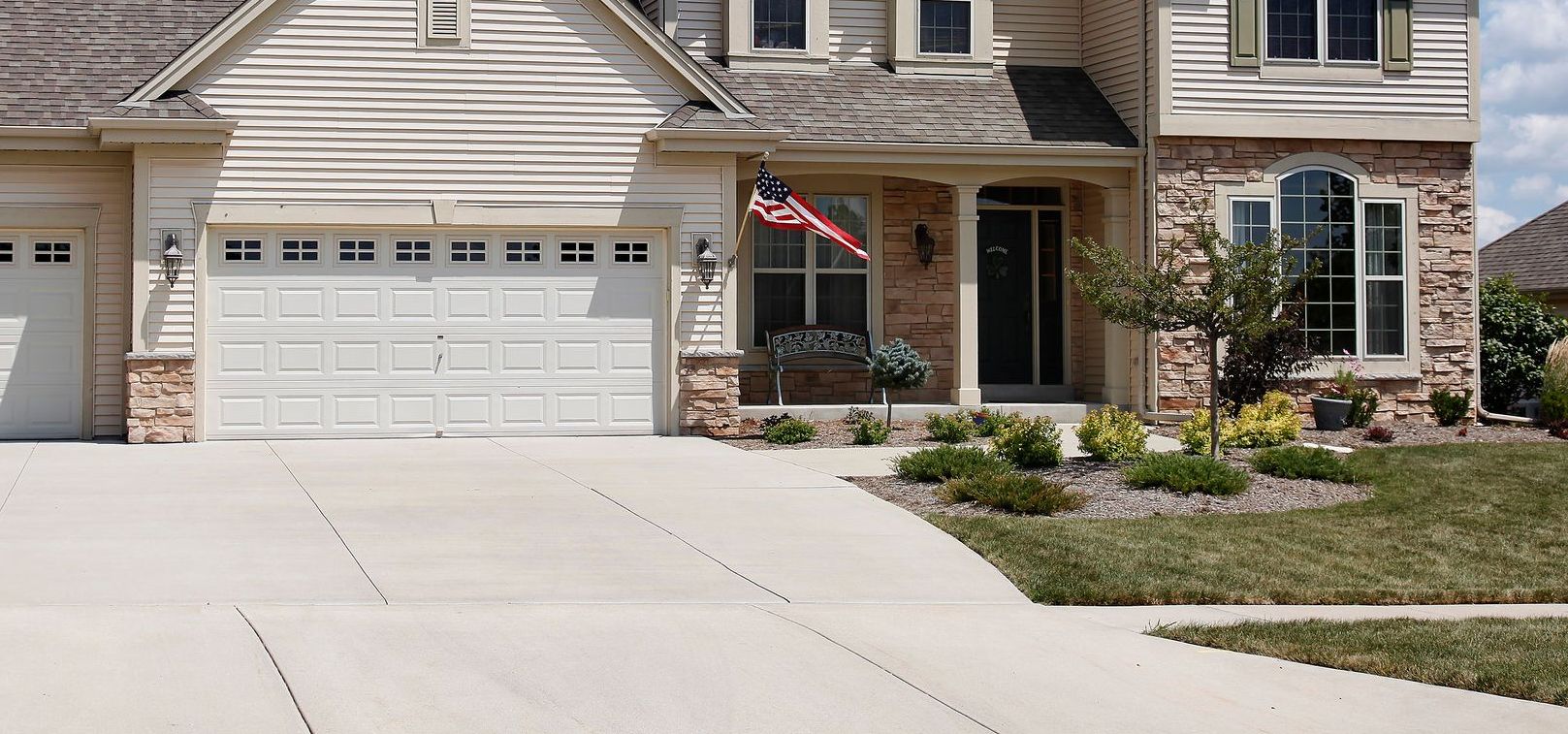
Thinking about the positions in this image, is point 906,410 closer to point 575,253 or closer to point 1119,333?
point 1119,333

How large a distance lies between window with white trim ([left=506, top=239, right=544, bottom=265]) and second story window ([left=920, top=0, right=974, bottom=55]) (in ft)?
20.5

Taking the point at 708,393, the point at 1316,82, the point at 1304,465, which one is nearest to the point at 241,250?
the point at 708,393

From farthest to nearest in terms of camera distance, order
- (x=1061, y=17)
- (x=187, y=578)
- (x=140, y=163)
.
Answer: (x=1061, y=17), (x=140, y=163), (x=187, y=578)

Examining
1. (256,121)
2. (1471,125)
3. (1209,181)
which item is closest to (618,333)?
(256,121)

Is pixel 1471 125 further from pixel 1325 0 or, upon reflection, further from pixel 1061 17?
pixel 1061 17

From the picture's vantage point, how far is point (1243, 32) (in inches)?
705

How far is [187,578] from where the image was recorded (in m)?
8.15

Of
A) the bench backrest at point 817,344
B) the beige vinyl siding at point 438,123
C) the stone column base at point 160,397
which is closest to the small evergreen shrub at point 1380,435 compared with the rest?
the bench backrest at point 817,344

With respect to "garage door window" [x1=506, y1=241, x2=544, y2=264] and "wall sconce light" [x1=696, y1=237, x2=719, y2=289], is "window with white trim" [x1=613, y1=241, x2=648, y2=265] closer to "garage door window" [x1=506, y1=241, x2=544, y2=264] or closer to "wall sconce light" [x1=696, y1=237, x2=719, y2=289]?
"wall sconce light" [x1=696, y1=237, x2=719, y2=289]

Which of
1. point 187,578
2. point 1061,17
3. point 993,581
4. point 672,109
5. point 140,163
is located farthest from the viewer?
point 1061,17

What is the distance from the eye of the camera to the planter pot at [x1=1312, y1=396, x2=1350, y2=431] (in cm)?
1731

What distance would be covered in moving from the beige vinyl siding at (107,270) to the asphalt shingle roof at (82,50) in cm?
69

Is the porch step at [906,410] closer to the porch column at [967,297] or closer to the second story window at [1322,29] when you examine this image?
the porch column at [967,297]

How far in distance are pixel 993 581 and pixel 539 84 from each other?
8.90m
